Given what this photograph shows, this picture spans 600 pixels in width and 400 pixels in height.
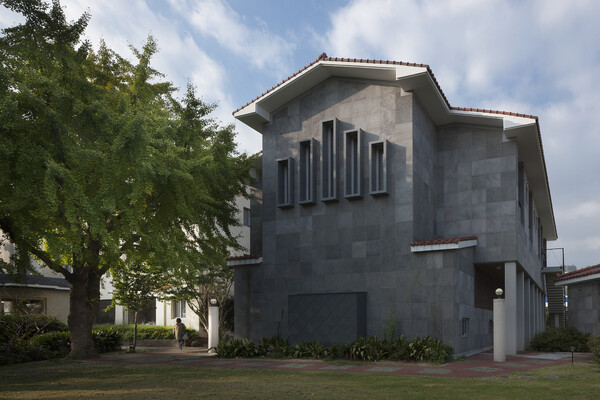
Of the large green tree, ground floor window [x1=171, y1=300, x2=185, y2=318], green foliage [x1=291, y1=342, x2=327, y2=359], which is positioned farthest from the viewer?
ground floor window [x1=171, y1=300, x2=185, y2=318]

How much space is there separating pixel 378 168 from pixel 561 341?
12299 millimetres

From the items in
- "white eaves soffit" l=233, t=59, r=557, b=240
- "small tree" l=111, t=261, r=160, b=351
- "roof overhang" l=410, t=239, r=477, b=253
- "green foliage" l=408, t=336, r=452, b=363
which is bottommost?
"green foliage" l=408, t=336, r=452, b=363

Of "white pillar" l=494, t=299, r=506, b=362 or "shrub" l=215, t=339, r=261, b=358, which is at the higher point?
"white pillar" l=494, t=299, r=506, b=362

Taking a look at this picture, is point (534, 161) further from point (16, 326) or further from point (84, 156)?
point (16, 326)

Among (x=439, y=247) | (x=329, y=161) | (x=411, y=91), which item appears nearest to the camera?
(x=439, y=247)

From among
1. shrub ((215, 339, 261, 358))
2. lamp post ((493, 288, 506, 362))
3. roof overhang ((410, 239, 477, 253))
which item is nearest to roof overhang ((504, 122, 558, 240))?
roof overhang ((410, 239, 477, 253))

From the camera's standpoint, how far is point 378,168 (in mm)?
22812

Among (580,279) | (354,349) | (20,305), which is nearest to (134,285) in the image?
(20,305)

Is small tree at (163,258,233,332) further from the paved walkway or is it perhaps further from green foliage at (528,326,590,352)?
green foliage at (528,326,590,352)

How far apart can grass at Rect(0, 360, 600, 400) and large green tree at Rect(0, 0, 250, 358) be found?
3.77 m

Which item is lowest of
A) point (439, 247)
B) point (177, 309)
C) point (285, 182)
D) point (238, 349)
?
point (238, 349)

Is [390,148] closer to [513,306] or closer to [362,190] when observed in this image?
[362,190]

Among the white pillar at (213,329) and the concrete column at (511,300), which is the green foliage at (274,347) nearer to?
the white pillar at (213,329)

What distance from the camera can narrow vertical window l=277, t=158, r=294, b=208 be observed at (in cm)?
2464
